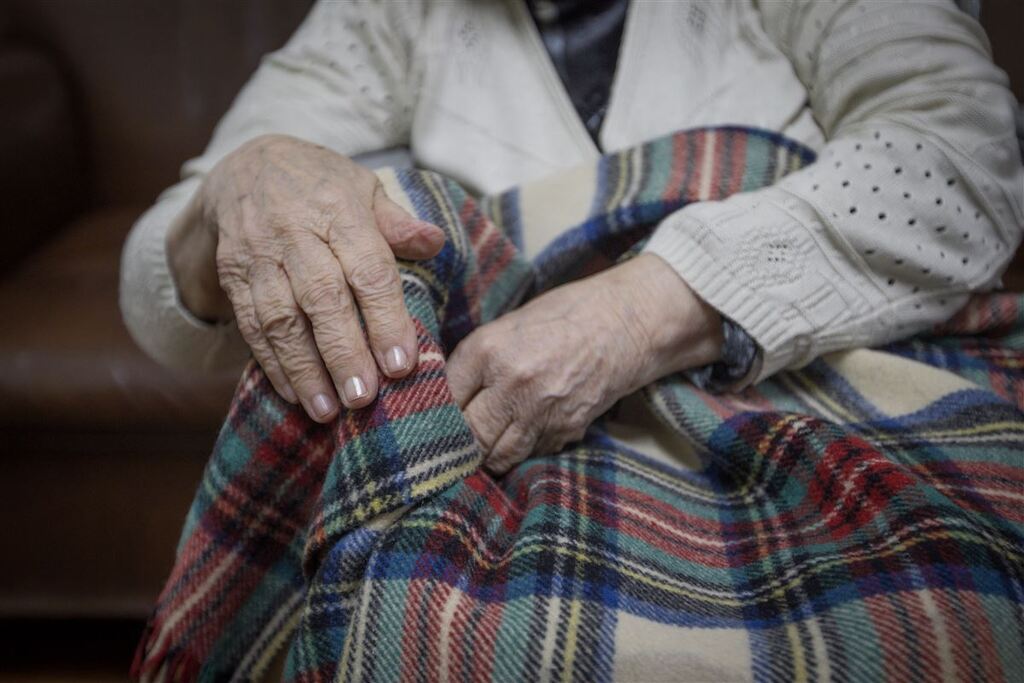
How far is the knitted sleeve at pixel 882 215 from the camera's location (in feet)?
1.71

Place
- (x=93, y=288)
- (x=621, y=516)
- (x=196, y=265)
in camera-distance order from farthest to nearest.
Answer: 1. (x=93, y=288)
2. (x=196, y=265)
3. (x=621, y=516)

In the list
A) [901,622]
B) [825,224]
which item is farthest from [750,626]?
[825,224]

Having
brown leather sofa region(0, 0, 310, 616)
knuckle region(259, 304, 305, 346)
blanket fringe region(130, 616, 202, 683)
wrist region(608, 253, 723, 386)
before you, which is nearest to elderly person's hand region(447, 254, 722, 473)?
wrist region(608, 253, 723, 386)

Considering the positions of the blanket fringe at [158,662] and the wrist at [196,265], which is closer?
the blanket fringe at [158,662]

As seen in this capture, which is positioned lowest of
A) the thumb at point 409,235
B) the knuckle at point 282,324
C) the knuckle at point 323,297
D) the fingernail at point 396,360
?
the fingernail at point 396,360

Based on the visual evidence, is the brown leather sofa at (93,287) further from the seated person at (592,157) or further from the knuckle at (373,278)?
the knuckle at (373,278)

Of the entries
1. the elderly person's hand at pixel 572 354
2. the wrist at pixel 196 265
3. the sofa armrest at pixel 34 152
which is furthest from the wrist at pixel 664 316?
the sofa armrest at pixel 34 152

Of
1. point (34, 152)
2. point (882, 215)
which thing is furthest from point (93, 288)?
point (882, 215)

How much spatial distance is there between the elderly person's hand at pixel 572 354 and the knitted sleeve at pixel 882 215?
0.03 meters

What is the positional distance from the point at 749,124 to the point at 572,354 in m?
0.28

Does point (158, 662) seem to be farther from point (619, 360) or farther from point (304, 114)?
point (304, 114)

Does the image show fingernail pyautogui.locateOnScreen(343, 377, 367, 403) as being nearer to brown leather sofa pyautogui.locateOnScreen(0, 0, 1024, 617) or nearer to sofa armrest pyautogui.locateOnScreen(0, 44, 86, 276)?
brown leather sofa pyautogui.locateOnScreen(0, 0, 1024, 617)

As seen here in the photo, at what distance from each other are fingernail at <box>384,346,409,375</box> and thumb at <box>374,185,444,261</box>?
0.25 ft

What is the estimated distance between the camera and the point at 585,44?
661mm
